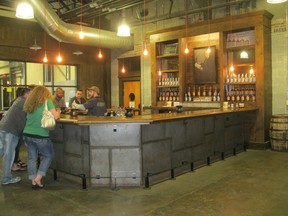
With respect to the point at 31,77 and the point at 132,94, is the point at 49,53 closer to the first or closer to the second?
the point at 31,77

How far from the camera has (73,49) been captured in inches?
445

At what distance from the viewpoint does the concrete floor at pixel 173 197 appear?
380 cm

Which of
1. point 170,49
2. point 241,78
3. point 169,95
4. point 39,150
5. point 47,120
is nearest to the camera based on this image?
point 47,120

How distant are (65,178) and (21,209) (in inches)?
55.5

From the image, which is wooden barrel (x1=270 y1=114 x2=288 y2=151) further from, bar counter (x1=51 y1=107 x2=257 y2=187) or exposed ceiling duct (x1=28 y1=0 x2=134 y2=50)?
exposed ceiling duct (x1=28 y1=0 x2=134 y2=50)

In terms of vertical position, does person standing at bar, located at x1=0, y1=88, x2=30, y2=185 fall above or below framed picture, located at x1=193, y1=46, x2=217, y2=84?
below

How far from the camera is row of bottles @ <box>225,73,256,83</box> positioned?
25.6 ft

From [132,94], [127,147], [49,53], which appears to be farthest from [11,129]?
[132,94]

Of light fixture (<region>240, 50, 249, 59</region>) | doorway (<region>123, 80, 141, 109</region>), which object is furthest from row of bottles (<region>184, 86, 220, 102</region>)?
doorway (<region>123, 80, 141, 109</region>)

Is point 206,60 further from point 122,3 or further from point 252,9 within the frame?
point 122,3

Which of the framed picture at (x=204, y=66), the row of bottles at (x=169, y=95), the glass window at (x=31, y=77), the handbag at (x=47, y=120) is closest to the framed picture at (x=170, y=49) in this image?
the framed picture at (x=204, y=66)

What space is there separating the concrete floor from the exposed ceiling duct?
13.7ft

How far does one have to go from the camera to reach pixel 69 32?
891 centimetres

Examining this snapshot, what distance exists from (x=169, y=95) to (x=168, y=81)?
1.39ft
